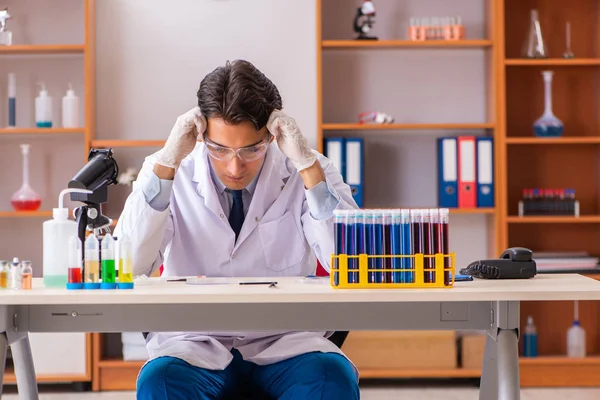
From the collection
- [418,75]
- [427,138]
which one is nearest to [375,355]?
[427,138]

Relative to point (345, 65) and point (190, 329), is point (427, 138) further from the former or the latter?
point (190, 329)

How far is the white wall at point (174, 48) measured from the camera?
155 inches

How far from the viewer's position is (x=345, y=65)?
4016mm

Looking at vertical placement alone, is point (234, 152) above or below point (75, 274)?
above

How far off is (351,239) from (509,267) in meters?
0.43

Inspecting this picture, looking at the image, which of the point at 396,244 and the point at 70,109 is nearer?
the point at 396,244

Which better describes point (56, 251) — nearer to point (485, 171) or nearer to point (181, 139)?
point (181, 139)

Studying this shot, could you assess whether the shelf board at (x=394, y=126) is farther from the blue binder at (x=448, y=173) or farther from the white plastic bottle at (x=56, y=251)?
the white plastic bottle at (x=56, y=251)

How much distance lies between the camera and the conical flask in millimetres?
3861

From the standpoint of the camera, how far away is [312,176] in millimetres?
1898

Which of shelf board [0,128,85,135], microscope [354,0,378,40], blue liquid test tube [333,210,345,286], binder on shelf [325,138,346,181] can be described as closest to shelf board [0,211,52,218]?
shelf board [0,128,85,135]

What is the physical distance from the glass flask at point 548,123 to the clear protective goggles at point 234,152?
7.54ft

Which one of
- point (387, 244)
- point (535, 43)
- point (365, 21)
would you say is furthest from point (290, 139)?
point (535, 43)

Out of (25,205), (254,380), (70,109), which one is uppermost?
(70,109)
